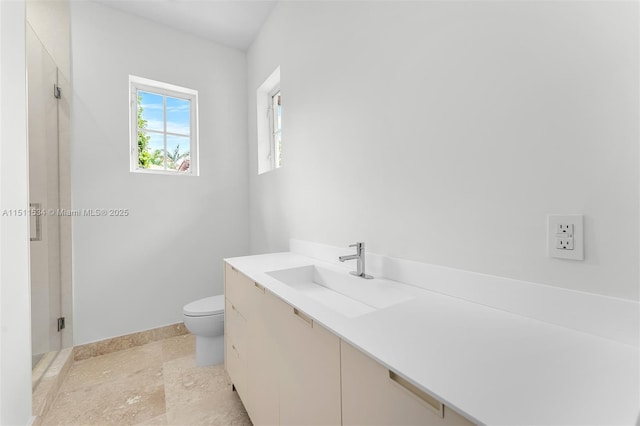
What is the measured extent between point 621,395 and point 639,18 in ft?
2.50

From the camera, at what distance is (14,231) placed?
1223 millimetres

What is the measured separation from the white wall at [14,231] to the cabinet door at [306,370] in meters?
1.24

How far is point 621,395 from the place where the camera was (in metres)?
0.43

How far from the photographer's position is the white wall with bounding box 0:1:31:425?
115cm

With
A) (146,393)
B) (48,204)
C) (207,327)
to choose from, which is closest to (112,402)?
(146,393)

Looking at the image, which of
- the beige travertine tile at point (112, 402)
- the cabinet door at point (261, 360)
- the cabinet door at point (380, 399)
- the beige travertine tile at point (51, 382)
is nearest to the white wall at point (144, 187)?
the beige travertine tile at point (51, 382)

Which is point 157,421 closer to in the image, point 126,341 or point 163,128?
point 126,341

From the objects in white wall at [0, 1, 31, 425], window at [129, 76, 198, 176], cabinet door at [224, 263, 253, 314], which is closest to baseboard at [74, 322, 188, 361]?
white wall at [0, 1, 31, 425]

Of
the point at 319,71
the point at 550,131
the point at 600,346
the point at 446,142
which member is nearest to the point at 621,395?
the point at 600,346

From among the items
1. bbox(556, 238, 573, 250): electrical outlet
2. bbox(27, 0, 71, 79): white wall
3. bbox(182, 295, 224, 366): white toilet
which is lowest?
bbox(182, 295, 224, 366): white toilet

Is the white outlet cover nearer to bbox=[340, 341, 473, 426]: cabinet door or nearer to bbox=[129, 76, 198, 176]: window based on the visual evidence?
bbox=[340, 341, 473, 426]: cabinet door

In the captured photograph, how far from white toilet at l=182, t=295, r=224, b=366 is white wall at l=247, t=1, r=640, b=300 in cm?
105

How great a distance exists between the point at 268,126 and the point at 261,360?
2.11 meters

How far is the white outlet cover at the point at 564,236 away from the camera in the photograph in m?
0.65
